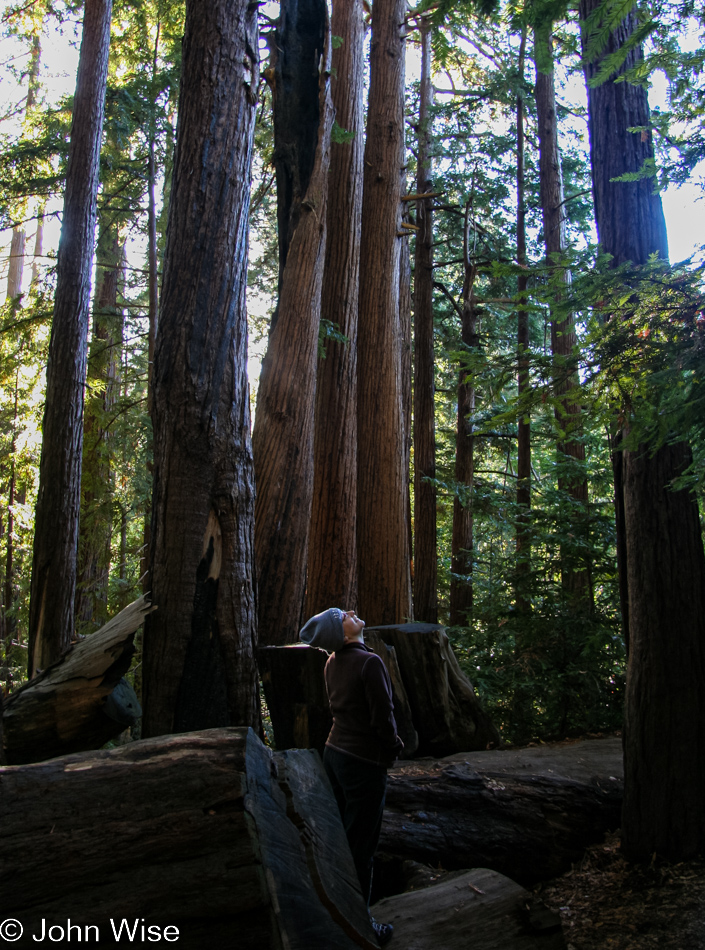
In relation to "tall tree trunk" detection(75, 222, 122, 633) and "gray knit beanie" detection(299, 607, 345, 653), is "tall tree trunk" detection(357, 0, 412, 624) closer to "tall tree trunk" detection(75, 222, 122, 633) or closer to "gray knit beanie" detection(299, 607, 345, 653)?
"tall tree trunk" detection(75, 222, 122, 633)

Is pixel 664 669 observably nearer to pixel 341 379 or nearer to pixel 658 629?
pixel 658 629

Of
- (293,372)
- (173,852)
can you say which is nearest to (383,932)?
(173,852)

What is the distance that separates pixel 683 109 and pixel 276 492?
15.0 feet

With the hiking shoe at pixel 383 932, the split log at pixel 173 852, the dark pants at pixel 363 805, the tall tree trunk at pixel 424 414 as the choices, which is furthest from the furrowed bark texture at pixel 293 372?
the tall tree trunk at pixel 424 414

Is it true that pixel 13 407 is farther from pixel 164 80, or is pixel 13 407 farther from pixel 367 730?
pixel 367 730

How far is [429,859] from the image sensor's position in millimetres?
4664

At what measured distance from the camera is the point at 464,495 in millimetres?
13258

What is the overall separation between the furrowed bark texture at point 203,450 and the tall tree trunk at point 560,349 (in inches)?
87.2

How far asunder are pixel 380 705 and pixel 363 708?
0.17m

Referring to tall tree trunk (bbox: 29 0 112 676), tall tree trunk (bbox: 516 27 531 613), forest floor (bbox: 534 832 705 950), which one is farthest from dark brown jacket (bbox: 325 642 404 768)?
tall tree trunk (bbox: 29 0 112 676)

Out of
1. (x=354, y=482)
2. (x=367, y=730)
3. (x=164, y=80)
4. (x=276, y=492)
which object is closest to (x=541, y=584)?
(x=354, y=482)

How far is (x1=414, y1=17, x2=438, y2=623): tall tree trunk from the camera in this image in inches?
508

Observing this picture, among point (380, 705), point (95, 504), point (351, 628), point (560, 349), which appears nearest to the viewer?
point (380, 705)

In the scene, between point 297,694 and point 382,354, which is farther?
point 382,354
